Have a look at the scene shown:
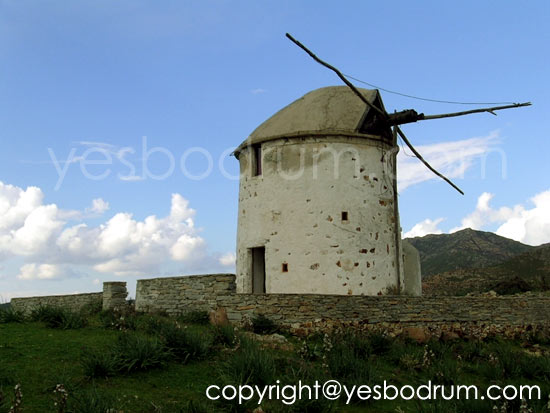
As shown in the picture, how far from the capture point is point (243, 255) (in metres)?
17.0

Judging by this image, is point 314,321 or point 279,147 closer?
point 314,321

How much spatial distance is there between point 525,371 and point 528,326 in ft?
14.1

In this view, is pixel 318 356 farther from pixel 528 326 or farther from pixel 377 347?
pixel 528 326

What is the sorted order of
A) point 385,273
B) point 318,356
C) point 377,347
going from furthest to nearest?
point 385,273
point 377,347
point 318,356

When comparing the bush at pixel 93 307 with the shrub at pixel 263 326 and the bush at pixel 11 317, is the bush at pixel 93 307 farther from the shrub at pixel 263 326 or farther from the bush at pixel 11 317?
the shrub at pixel 263 326

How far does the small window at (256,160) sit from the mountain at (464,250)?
118ft

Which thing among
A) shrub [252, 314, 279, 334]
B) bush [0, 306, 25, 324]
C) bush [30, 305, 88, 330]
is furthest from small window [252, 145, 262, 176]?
bush [0, 306, 25, 324]

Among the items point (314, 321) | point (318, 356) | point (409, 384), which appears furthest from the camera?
point (314, 321)

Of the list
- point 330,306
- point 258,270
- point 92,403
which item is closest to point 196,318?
point 258,270

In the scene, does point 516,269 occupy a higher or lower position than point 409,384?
higher

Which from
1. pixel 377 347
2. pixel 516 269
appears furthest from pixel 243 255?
pixel 516 269

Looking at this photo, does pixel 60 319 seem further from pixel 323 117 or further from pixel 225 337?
pixel 323 117

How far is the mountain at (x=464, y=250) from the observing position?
52491mm

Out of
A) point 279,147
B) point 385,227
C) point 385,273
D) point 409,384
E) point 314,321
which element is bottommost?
point 409,384
